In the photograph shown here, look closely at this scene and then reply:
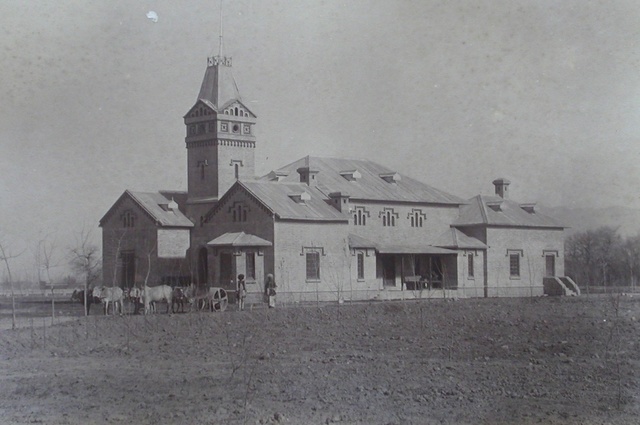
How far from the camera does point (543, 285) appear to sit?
192ft

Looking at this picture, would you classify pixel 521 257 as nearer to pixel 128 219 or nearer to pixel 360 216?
pixel 360 216

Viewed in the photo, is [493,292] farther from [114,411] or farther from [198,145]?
[114,411]

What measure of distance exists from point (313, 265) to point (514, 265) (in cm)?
1708

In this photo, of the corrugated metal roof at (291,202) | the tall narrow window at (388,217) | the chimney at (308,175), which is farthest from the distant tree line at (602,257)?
the corrugated metal roof at (291,202)

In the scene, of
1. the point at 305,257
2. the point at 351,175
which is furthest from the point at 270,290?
the point at 351,175

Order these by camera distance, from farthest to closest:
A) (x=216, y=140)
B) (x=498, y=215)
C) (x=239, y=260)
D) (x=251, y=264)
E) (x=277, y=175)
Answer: (x=498, y=215)
(x=277, y=175)
(x=216, y=140)
(x=251, y=264)
(x=239, y=260)

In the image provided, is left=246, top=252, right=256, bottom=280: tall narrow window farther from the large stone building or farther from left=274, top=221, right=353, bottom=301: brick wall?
left=274, top=221, right=353, bottom=301: brick wall

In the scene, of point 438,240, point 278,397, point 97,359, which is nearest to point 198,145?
point 438,240

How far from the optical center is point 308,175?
53062 millimetres

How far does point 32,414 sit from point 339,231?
1279 inches

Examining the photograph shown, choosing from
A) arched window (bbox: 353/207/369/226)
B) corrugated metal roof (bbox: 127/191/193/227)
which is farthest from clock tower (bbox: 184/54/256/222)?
arched window (bbox: 353/207/369/226)

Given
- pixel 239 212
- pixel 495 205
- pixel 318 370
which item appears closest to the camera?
pixel 318 370

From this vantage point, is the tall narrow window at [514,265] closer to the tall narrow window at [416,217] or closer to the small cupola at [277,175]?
the tall narrow window at [416,217]

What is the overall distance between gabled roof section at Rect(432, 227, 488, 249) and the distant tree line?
18.5 meters
